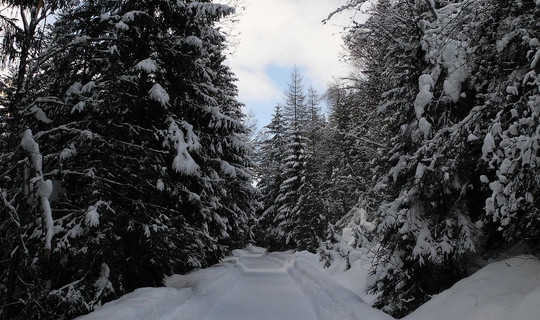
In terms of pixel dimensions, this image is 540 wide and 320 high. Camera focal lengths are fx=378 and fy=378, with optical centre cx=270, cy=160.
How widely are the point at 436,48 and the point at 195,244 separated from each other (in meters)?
7.92

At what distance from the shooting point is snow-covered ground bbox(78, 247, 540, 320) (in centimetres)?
450

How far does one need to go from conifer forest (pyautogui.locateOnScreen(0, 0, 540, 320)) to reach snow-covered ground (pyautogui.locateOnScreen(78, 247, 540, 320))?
0.56 metres

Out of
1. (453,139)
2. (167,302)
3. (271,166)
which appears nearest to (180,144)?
(167,302)

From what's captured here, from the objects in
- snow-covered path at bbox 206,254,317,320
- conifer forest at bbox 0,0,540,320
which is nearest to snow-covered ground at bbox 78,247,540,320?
snow-covered path at bbox 206,254,317,320

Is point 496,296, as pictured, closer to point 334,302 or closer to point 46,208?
point 334,302

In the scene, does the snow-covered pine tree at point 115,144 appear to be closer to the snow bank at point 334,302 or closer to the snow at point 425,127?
the snow bank at point 334,302

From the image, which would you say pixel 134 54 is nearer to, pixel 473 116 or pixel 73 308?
pixel 73 308

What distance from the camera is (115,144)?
8.09m

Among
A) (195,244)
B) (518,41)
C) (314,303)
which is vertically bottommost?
(314,303)

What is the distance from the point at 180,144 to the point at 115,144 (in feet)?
4.90

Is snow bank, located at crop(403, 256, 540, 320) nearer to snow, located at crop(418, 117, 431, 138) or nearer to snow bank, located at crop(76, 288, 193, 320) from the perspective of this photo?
snow, located at crop(418, 117, 431, 138)

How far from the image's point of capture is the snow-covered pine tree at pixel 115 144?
22.6 ft

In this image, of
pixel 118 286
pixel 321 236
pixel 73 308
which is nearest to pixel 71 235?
pixel 73 308

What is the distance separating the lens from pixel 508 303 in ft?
13.8
